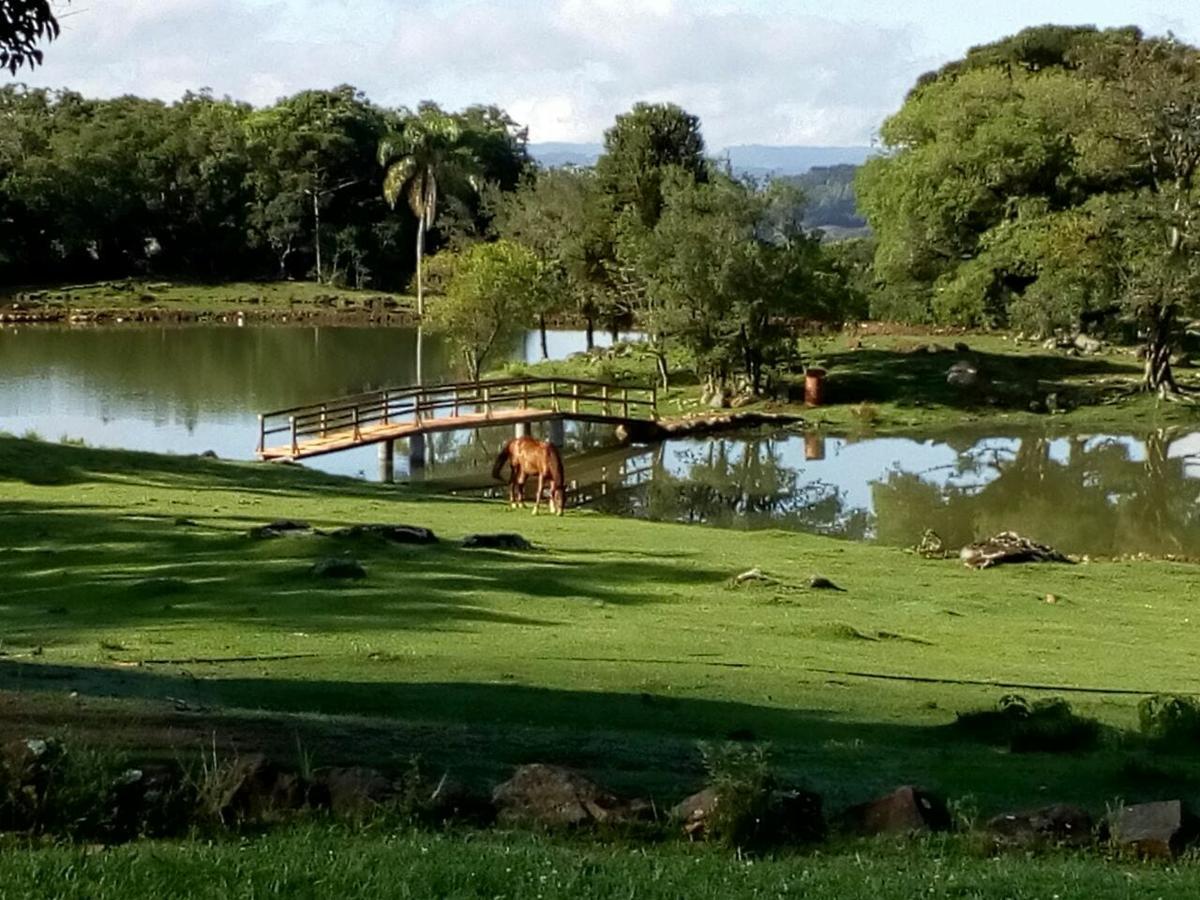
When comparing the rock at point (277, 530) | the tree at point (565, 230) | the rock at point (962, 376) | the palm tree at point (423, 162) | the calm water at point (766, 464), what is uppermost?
the palm tree at point (423, 162)

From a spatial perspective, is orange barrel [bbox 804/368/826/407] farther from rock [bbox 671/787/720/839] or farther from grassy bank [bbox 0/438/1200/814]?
rock [bbox 671/787/720/839]

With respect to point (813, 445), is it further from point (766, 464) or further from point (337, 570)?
point (337, 570)

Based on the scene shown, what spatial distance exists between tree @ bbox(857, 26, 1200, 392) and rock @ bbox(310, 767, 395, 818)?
44.8 metres

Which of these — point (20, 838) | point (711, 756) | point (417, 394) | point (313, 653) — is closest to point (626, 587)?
point (313, 653)

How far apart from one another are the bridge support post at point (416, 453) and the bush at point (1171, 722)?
104ft

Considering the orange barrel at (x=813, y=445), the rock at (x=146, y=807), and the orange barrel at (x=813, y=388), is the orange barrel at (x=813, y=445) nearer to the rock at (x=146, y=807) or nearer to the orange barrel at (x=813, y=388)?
the orange barrel at (x=813, y=388)

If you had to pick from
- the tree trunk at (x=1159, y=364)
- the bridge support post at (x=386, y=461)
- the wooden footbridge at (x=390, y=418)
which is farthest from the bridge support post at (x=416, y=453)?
the tree trunk at (x=1159, y=364)

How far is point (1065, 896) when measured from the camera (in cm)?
640

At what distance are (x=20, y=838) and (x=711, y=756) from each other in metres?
3.23

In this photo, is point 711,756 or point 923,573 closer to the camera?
point 711,756

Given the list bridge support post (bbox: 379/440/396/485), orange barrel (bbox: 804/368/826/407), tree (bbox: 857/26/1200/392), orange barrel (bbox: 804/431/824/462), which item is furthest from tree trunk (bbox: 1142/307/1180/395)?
bridge support post (bbox: 379/440/396/485)

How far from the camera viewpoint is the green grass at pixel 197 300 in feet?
291

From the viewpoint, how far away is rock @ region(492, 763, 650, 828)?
7.68 metres

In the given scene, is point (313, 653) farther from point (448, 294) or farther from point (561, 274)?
point (561, 274)
